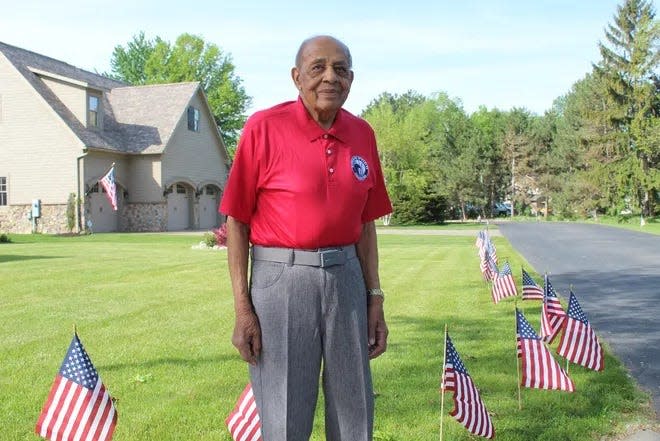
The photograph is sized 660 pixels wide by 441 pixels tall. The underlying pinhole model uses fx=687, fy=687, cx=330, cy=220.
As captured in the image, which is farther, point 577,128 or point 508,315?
point 577,128

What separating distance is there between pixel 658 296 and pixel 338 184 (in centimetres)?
1056

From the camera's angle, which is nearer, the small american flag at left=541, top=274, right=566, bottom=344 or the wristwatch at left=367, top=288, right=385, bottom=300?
the wristwatch at left=367, top=288, right=385, bottom=300

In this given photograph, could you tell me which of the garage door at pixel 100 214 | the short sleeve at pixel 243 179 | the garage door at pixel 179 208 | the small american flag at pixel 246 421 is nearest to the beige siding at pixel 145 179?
the garage door at pixel 179 208

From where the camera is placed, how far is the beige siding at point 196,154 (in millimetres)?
35625

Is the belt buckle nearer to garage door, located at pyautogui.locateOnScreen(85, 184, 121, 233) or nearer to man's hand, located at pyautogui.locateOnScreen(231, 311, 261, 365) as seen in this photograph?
man's hand, located at pyautogui.locateOnScreen(231, 311, 261, 365)

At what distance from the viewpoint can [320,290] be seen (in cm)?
291

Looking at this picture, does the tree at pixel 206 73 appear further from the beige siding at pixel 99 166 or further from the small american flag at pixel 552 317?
the small american flag at pixel 552 317

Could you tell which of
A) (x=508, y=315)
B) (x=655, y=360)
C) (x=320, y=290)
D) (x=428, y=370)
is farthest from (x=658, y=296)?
(x=320, y=290)

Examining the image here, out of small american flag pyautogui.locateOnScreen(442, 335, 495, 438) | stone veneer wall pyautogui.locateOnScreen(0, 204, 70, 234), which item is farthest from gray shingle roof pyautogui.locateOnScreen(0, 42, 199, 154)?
small american flag pyautogui.locateOnScreen(442, 335, 495, 438)

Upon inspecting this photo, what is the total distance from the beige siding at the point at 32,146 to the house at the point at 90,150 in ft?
0.15

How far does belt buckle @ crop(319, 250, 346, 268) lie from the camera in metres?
2.89

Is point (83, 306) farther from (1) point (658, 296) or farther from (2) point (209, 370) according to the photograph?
(1) point (658, 296)

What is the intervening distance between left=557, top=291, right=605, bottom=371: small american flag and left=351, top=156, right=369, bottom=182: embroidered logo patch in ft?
12.8

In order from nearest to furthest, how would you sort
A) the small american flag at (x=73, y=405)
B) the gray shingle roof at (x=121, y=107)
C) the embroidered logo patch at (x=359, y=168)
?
the embroidered logo patch at (x=359, y=168)
the small american flag at (x=73, y=405)
the gray shingle roof at (x=121, y=107)
